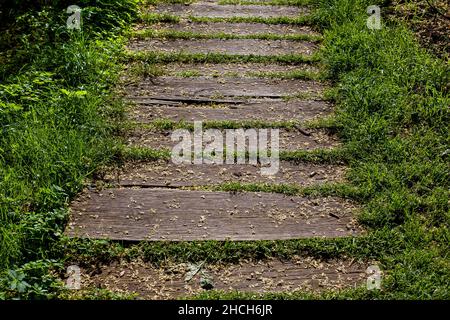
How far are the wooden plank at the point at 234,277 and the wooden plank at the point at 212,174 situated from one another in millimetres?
756

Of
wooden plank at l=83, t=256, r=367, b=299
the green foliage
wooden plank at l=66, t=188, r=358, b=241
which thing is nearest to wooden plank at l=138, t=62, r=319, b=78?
wooden plank at l=66, t=188, r=358, b=241

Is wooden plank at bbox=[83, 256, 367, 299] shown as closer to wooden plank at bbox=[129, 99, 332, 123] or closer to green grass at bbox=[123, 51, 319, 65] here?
wooden plank at bbox=[129, 99, 332, 123]

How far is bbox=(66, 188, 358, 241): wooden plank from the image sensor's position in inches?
142

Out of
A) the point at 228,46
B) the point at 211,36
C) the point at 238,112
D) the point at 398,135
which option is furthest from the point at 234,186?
the point at 211,36

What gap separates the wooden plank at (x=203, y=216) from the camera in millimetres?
3613

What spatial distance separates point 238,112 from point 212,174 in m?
0.87

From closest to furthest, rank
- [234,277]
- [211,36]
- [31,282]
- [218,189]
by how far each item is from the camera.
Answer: [31,282], [234,277], [218,189], [211,36]

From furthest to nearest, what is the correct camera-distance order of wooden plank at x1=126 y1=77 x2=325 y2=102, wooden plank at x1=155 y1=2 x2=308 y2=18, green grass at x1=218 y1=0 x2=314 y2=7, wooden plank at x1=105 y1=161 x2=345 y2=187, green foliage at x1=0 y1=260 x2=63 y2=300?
green grass at x1=218 y1=0 x2=314 y2=7 < wooden plank at x1=155 y1=2 x2=308 y2=18 < wooden plank at x1=126 y1=77 x2=325 y2=102 < wooden plank at x1=105 y1=161 x2=345 y2=187 < green foliage at x1=0 y1=260 x2=63 y2=300

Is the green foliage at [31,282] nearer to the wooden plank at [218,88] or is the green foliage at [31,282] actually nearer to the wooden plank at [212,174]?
the wooden plank at [212,174]

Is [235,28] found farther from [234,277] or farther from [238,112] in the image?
[234,277]

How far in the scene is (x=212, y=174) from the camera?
4.13 m

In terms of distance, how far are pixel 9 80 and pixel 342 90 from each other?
9.31 ft

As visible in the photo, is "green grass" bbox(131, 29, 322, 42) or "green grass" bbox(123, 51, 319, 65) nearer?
"green grass" bbox(123, 51, 319, 65)

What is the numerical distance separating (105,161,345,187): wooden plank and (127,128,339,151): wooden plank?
223 mm
